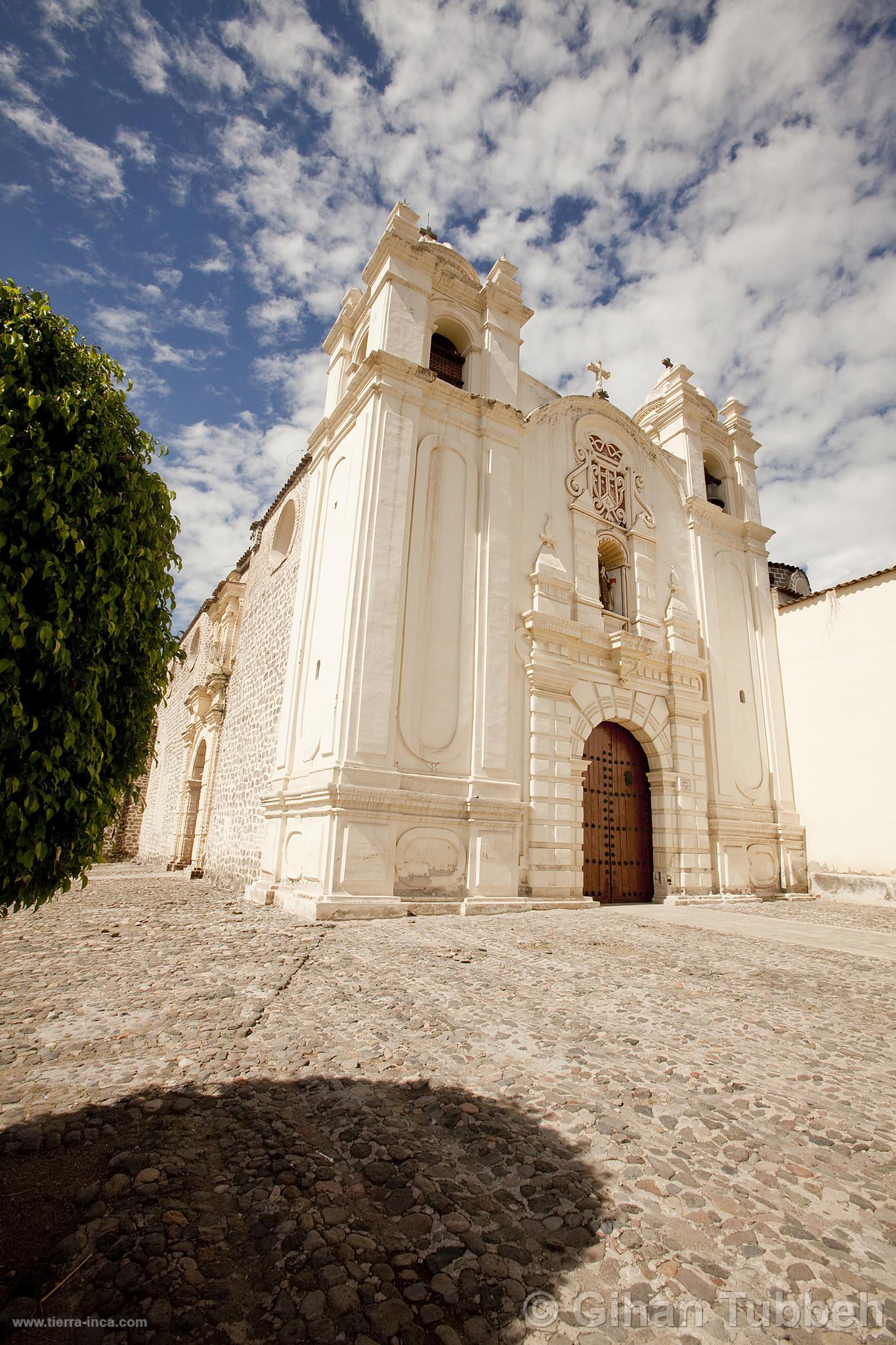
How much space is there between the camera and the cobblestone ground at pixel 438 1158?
1358 mm

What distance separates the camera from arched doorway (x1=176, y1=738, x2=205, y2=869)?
15.2m

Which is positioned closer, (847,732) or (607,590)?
(607,590)

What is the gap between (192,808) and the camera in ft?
51.1

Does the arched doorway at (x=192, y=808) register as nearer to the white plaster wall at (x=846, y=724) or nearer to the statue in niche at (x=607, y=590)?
the statue in niche at (x=607, y=590)

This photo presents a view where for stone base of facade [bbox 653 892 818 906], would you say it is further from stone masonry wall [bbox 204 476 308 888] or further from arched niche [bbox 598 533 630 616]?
stone masonry wall [bbox 204 476 308 888]

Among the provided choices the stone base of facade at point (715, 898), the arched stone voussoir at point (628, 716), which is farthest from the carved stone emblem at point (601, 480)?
the stone base of facade at point (715, 898)

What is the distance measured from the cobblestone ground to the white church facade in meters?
3.70

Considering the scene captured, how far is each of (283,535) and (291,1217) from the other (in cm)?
1320

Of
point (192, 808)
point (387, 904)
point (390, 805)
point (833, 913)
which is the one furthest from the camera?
point (192, 808)

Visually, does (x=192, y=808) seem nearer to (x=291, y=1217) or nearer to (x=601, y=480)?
(x=601, y=480)

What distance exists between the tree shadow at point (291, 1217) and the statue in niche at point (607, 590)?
404 inches

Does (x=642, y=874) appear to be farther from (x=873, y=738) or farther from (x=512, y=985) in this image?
(x=512, y=985)

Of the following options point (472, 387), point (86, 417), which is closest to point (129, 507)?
point (86, 417)

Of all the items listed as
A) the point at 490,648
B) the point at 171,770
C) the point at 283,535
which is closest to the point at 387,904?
the point at 490,648
